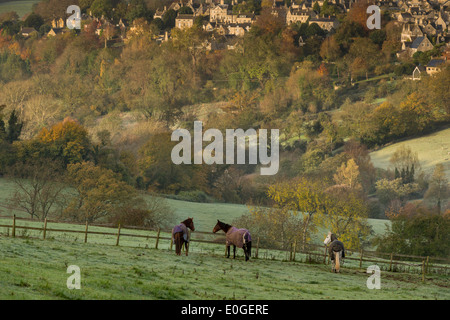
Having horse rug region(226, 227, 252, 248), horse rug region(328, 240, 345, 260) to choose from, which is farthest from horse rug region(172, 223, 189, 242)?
horse rug region(328, 240, 345, 260)

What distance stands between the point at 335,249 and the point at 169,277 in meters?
7.42

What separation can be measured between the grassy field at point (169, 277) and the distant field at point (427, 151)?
6805 cm

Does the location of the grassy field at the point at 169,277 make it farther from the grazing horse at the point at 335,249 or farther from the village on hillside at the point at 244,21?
the village on hillside at the point at 244,21

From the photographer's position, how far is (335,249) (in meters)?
28.2

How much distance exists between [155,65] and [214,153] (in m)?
38.7

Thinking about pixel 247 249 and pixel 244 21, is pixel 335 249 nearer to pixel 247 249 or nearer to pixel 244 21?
pixel 247 249

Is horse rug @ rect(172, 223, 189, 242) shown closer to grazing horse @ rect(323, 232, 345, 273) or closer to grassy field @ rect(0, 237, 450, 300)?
grassy field @ rect(0, 237, 450, 300)

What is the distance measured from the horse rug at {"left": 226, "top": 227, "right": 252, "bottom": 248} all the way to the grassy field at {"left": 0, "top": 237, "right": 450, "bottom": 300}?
0.69 meters

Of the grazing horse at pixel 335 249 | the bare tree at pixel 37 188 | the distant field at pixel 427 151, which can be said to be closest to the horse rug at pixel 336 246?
the grazing horse at pixel 335 249

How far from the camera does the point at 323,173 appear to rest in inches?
3807

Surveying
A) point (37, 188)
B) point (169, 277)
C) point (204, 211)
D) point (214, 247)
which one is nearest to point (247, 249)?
point (169, 277)

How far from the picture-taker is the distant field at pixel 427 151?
319 feet

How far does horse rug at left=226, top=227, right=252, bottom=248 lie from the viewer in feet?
95.6

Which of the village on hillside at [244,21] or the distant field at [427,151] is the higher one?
the village on hillside at [244,21]
